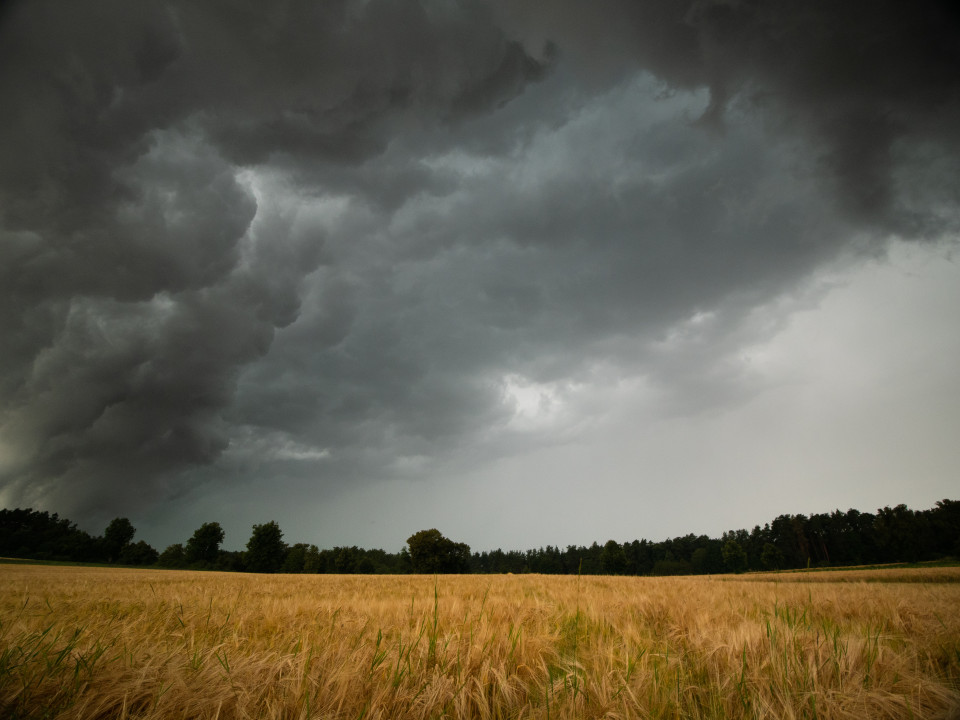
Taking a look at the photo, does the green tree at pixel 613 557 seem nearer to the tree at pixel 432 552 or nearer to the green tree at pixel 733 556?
the green tree at pixel 733 556

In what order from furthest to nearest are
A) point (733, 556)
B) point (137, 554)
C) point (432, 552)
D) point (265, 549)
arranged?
point (733, 556) → point (137, 554) → point (265, 549) → point (432, 552)

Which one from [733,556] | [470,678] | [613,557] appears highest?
[470,678]

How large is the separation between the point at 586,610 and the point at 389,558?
13569cm

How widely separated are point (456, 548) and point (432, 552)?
482 centimetres

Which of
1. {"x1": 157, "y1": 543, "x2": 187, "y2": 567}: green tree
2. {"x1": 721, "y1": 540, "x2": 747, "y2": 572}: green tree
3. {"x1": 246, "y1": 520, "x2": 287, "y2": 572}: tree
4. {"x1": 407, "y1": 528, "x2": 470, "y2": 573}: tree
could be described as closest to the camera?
{"x1": 407, "y1": 528, "x2": 470, "y2": 573}: tree

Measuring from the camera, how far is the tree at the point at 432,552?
63.8 m

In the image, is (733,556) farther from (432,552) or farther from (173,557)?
(173,557)

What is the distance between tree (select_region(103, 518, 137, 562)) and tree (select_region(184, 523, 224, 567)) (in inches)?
881

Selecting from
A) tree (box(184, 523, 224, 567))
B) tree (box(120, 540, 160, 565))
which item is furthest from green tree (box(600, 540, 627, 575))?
tree (box(120, 540, 160, 565))

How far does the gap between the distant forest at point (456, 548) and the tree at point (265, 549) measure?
173 mm

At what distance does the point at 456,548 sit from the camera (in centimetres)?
6744

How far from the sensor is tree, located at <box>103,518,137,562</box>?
83.9 metres

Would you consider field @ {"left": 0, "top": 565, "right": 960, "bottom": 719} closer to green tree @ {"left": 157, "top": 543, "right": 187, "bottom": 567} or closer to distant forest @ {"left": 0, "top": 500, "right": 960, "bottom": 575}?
distant forest @ {"left": 0, "top": 500, "right": 960, "bottom": 575}

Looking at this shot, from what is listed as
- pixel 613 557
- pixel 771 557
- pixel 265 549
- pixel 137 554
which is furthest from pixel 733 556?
pixel 137 554
